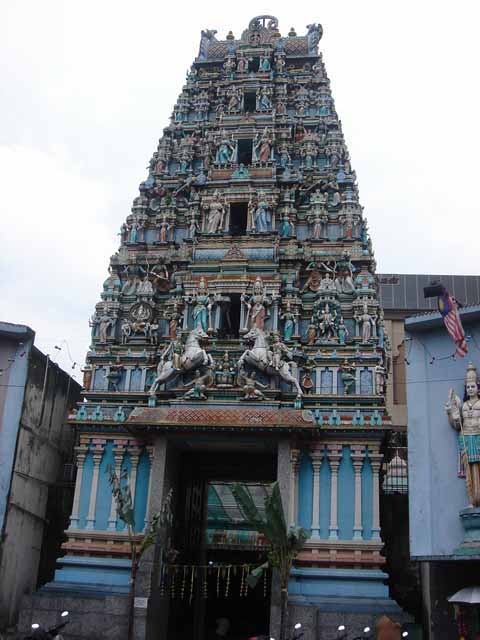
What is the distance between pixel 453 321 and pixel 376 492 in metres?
6.24

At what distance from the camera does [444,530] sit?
1947 cm

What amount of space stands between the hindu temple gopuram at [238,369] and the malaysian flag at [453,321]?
4.69 metres

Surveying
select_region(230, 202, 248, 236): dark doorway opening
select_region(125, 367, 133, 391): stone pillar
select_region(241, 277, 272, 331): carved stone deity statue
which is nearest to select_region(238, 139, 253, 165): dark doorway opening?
select_region(230, 202, 248, 236): dark doorway opening

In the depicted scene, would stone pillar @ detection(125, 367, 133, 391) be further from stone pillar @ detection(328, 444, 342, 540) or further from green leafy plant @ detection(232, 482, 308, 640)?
green leafy plant @ detection(232, 482, 308, 640)

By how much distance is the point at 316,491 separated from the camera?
23000 millimetres

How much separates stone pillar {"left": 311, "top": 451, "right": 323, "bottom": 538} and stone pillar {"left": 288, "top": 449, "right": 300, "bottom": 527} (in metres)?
0.54

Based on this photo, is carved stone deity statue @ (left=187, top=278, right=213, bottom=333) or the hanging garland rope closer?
the hanging garland rope

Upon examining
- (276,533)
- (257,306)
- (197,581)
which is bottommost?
(197,581)

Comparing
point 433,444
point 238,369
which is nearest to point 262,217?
point 238,369

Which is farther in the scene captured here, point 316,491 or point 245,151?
point 245,151

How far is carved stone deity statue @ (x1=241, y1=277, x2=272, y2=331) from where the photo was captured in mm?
25562

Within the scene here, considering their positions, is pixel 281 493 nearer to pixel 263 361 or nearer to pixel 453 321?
pixel 263 361

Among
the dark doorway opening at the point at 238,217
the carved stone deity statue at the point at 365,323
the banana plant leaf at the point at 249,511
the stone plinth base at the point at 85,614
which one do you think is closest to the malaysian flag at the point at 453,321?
the carved stone deity statue at the point at 365,323

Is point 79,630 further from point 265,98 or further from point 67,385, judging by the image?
point 265,98
